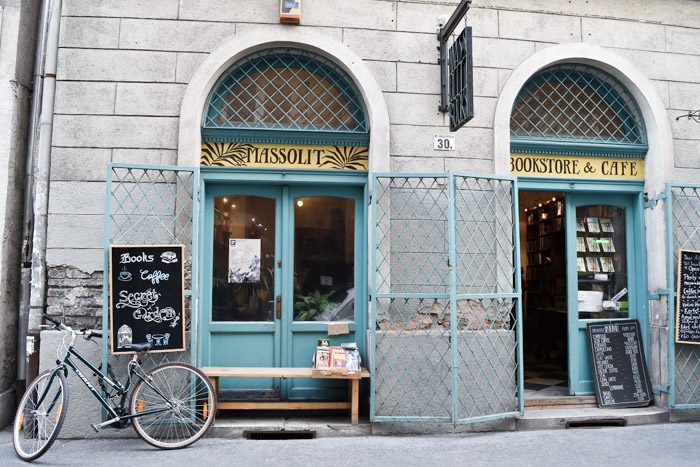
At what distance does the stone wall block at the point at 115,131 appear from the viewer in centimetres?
593

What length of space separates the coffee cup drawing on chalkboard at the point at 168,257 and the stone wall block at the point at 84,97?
1.68 metres

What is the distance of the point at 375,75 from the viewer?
6.31 m

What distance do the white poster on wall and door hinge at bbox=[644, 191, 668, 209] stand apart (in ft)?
15.3

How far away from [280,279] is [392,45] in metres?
2.93

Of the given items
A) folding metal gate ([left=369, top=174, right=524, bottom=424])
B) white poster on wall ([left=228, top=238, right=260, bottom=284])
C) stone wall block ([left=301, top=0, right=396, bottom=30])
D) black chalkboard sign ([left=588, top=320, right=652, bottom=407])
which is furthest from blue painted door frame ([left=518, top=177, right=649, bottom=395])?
white poster on wall ([left=228, top=238, right=260, bottom=284])

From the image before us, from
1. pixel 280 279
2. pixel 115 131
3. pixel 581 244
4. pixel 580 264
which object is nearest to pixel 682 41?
pixel 581 244

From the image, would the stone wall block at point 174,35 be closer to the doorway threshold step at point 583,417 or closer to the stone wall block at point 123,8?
the stone wall block at point 123,8

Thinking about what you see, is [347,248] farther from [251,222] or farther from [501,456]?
[501,456]

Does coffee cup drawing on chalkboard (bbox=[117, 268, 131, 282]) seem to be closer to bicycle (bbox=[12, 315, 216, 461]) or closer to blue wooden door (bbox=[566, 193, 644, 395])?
bicycle (bbox=[12, 315, 216, 461])

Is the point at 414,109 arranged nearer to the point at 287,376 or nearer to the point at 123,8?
the point at 287,376

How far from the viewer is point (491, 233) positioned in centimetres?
624

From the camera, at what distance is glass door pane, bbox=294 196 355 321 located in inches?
254

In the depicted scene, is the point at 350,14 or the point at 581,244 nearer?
the point at 350,14

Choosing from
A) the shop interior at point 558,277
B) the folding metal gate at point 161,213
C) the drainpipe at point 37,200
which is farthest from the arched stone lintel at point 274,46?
the shop interior at point 558,277
